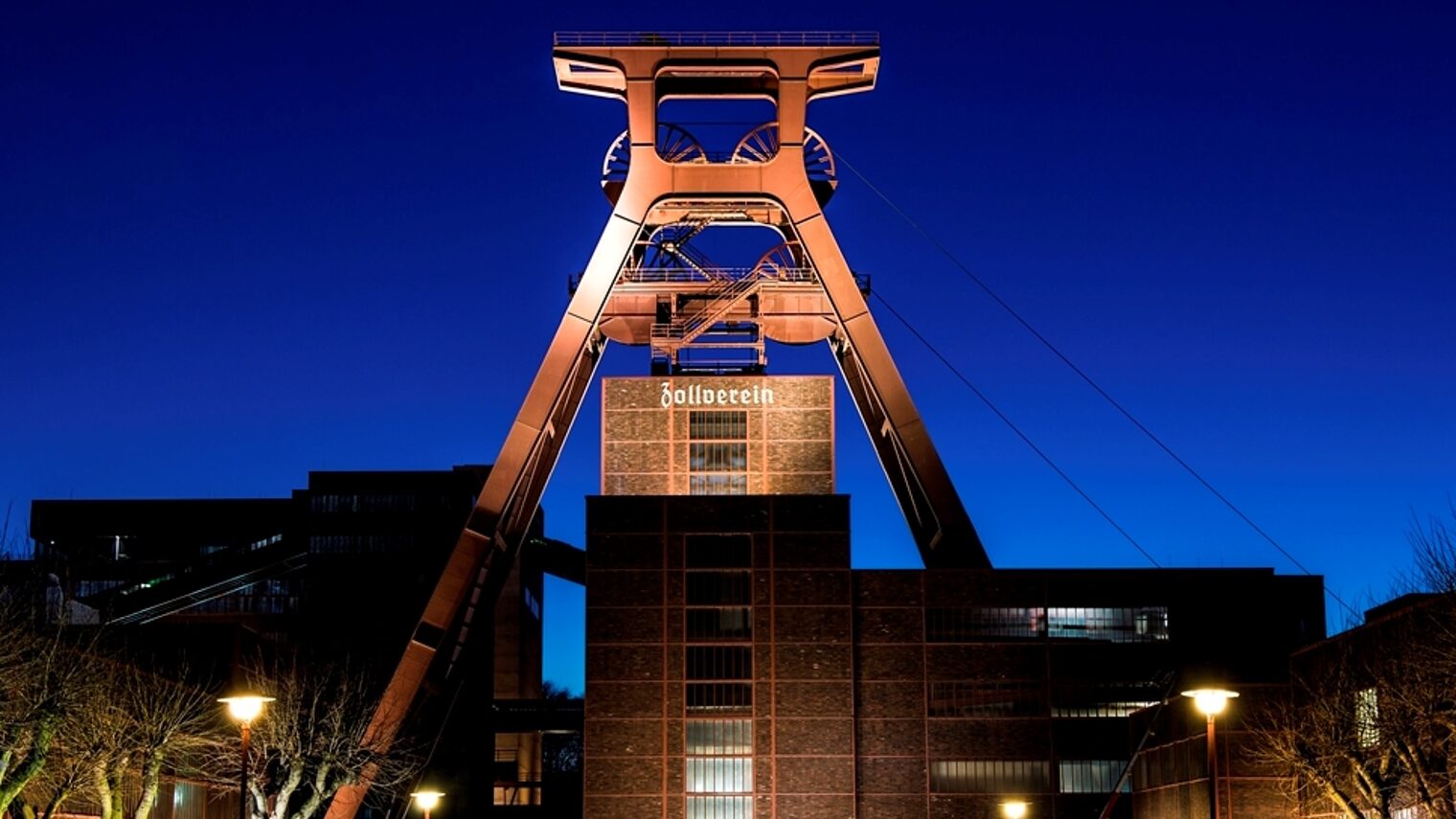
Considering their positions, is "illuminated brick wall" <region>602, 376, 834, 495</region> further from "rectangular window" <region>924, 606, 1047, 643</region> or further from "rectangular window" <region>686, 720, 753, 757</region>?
"rectangular window" <region>686, 720, 753, 757</region>

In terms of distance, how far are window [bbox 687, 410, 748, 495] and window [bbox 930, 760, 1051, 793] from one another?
12.5 meters

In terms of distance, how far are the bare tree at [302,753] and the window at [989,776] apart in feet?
52.2

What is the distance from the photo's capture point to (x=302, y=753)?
4484 cm

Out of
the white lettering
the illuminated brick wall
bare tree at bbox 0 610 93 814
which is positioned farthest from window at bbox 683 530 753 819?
bare tree at bbox 0 610 93 814

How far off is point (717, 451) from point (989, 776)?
48.4ft

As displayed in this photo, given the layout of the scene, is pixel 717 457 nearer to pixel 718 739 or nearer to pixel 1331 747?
pixel 718 739

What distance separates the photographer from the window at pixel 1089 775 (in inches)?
2416

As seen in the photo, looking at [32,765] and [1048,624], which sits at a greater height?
[1048,624]

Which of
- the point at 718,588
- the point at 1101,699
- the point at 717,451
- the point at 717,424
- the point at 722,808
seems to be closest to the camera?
the point at 722,808

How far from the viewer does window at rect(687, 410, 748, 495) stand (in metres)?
68.3

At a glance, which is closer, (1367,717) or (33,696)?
(33,696)

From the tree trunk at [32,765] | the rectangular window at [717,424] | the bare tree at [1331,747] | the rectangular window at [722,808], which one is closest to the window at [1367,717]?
the bare tree at [1331,747]

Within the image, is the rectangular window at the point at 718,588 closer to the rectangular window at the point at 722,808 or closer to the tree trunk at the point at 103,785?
the rectangular window at the point at 722,808

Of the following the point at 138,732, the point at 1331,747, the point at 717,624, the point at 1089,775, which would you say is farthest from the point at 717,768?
the point at 138,732
